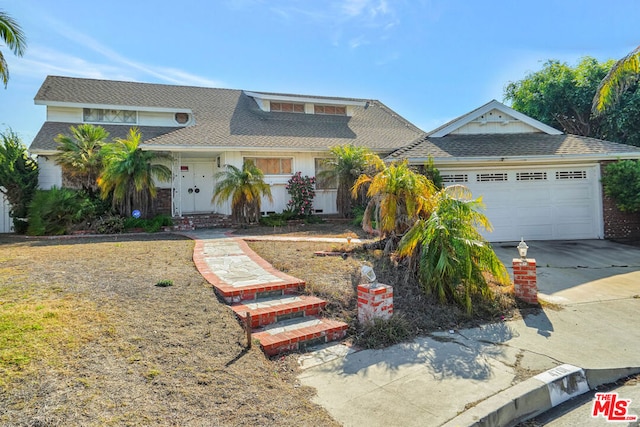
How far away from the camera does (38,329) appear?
3.40 metres

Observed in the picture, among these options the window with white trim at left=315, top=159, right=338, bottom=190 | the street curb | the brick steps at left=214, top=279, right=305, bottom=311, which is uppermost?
the window with white trim at left=315, top=159, right=338, bottom=190

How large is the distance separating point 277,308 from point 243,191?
26.6 ft

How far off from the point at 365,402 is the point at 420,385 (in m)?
0.61

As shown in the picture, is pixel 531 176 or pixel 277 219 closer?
pixel 531 176

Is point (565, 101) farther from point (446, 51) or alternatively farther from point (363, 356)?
point (363, 356)

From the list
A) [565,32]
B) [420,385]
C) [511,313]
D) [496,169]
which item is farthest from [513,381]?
[565,32]

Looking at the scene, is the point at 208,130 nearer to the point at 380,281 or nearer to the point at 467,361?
the point at 380,281

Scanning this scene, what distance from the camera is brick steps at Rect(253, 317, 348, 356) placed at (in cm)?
395

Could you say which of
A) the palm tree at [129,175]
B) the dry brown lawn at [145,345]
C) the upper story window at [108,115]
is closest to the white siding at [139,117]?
the upper story window at [108,115]

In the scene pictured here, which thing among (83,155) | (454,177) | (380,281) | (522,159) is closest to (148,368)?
(380,281)

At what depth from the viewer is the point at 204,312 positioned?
A: 441cm

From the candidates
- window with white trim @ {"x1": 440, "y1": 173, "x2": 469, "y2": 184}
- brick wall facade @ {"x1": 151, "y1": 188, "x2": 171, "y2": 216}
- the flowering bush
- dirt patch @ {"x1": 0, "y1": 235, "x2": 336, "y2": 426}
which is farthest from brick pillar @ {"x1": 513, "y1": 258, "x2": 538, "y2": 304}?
brick wall facade @ {"x1": 151, "y1": 188, "x2": 171, "y2": 216}

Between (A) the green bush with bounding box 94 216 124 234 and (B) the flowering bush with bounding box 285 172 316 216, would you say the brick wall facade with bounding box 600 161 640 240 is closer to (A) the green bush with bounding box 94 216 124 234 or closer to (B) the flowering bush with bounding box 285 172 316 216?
(B) the flowering bush with bounding box 285 172 316 216

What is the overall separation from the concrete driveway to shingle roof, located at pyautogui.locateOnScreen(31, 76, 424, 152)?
26.4ft
